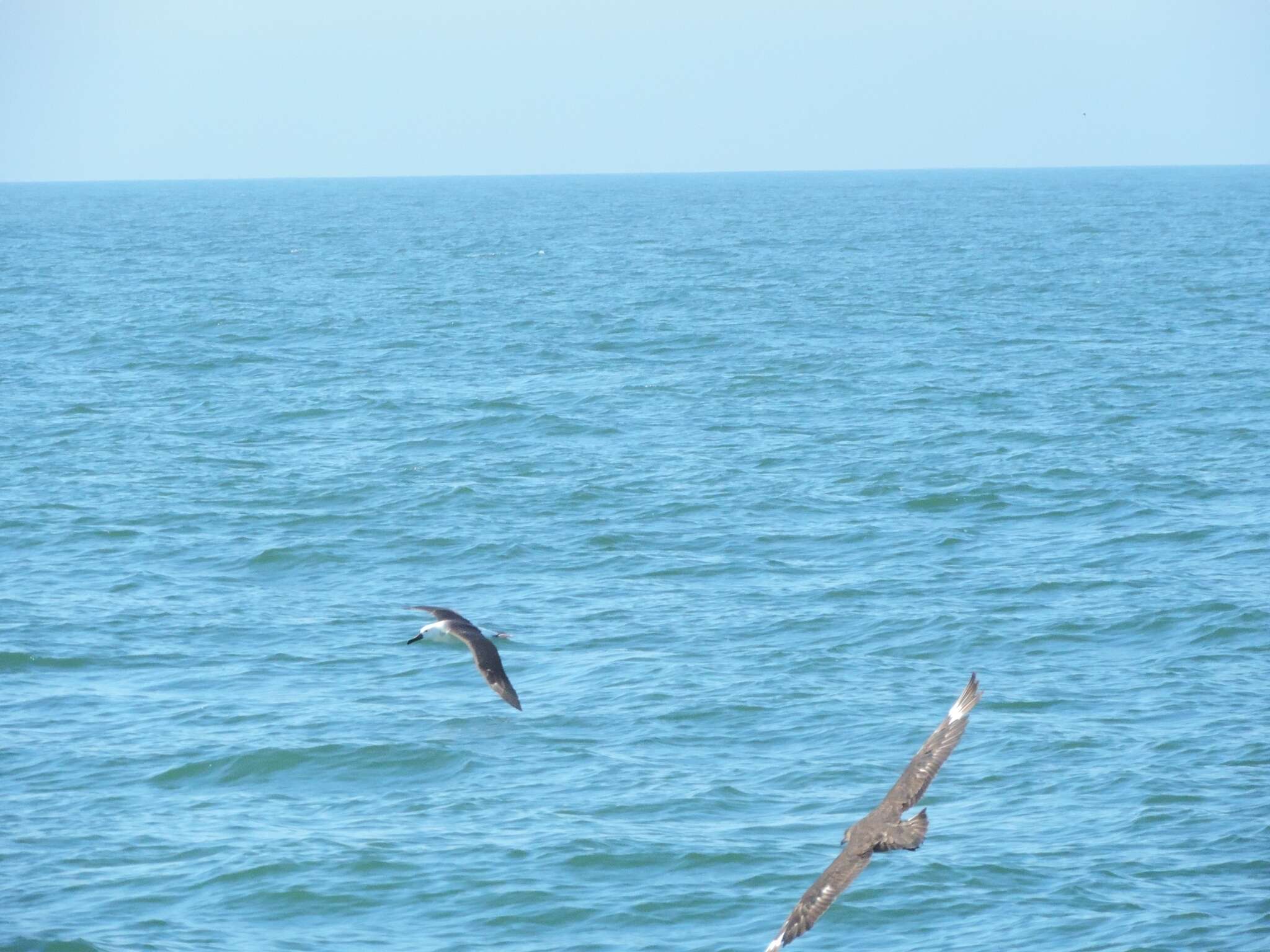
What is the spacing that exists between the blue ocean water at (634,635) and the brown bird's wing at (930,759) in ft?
7.76

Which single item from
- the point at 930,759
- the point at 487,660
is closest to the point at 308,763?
the point at 487,660

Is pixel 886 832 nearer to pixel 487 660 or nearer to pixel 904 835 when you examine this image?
pixel 904 835

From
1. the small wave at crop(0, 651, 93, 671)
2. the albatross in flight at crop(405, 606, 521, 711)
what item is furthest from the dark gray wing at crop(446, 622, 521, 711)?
A: the small wave at crop(0, 651, 93, 671)

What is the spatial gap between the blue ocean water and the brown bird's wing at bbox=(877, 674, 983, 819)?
2.36 metres

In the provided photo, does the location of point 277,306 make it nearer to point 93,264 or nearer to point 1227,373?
point 93,264

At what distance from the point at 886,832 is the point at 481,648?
18.7ft

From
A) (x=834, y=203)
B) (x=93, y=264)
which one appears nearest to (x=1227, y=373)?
(x=93, y=264)

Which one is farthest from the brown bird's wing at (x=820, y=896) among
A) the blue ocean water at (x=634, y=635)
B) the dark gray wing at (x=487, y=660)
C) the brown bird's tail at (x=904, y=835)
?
the dark gray wing at (x=487, y=660)

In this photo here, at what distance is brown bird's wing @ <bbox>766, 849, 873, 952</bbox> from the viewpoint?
9406 mm

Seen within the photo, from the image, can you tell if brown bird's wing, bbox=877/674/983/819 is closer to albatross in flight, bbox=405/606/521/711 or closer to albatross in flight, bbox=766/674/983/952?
albatross in flight, bbox=766/674/983/952

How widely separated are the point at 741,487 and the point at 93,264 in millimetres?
57255

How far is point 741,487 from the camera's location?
1062 inches

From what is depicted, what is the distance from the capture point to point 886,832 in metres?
10.5

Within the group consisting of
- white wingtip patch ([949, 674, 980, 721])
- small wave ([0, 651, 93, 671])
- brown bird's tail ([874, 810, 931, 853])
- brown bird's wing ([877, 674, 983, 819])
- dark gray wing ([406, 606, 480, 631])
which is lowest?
small wave ([0, 651, 93, 671])
